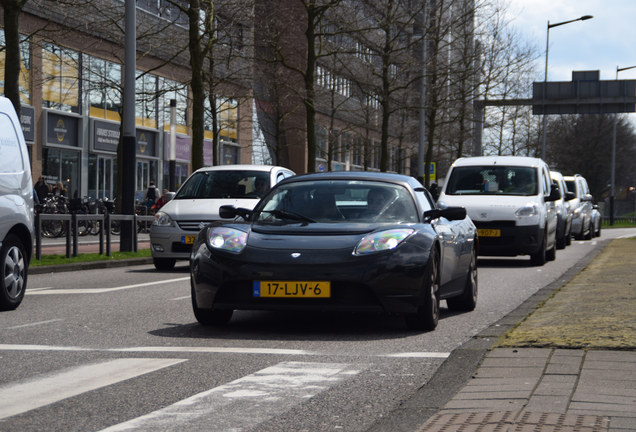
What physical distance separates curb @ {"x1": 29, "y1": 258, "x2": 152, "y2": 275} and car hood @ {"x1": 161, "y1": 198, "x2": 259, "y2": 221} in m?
1.68

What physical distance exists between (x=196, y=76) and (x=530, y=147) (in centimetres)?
3832

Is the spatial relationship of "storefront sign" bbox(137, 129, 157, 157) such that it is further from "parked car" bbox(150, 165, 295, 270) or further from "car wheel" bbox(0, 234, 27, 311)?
"car wheel" bbox(0, 234, 27, 311)

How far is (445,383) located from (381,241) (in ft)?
7.16

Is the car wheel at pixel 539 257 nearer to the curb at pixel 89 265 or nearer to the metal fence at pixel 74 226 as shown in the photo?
the curb at pixel 89 265

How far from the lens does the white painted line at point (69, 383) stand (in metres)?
4.70

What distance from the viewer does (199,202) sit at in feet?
49.1

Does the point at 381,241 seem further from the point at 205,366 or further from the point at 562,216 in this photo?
the point at 562,216

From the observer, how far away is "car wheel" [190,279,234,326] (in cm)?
762

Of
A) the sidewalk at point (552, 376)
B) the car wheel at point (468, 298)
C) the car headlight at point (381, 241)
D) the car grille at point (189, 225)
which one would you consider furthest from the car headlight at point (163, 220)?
the car headlight at point (381, 241)

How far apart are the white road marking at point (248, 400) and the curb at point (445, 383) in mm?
533

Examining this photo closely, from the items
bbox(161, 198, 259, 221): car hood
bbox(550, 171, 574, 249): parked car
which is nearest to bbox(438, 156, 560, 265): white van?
bbox(550, 171, 574, 249): parked car

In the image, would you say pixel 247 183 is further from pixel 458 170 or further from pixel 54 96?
pixel 54 96

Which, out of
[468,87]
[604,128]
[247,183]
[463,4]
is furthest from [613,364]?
[604,128]

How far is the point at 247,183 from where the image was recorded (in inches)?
619
